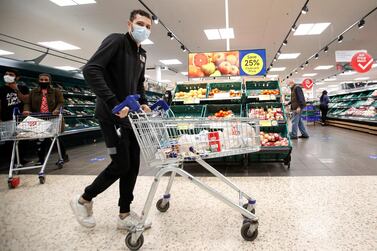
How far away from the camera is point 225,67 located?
5.15m

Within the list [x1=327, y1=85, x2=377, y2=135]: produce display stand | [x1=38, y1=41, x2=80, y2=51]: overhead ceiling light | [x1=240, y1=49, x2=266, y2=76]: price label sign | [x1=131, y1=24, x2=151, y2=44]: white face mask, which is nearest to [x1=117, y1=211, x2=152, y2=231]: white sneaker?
[x1=131, y1=24, x2=151, y2=44]: white face mask

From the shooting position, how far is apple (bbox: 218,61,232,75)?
5125 mm

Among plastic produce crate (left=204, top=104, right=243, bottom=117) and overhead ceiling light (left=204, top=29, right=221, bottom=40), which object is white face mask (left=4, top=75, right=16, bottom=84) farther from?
overhead ceiling light (left=204, top=29, right=221, bottom=40)

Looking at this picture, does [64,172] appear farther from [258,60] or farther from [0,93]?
[258,60]

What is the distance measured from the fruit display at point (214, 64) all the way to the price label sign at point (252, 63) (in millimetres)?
106

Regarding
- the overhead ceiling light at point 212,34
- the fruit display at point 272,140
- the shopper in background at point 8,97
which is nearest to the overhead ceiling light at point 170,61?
the overhead ceiling light at point 212,34

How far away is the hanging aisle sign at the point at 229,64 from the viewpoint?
506 centimetres

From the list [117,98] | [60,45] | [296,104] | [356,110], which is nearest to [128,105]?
[117,98]

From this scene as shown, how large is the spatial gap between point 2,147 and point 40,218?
145 inches

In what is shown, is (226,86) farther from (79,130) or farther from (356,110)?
(356,110)

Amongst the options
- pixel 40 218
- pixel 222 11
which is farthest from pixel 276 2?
pixel 40 218

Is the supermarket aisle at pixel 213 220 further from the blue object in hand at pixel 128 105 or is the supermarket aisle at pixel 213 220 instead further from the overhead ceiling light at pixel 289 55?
the overhead ceiling light at pixel 289 55

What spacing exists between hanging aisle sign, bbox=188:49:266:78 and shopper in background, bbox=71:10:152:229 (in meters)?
3.29

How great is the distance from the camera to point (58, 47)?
12.1m
